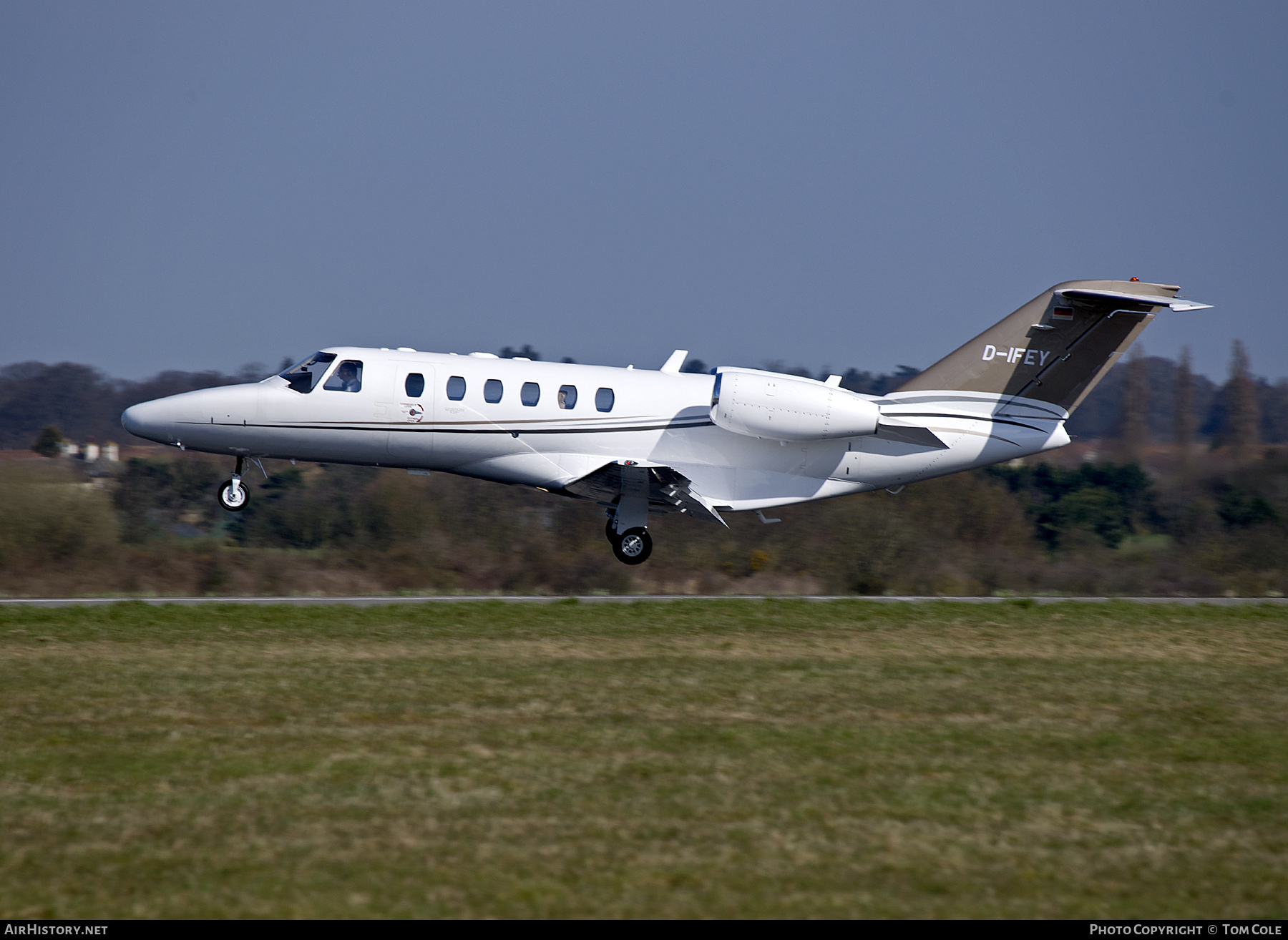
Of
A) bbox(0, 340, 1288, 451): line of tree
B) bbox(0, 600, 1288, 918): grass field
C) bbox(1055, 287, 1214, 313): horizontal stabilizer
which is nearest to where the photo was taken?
bbox(0, 600, 1288, 918): grass field

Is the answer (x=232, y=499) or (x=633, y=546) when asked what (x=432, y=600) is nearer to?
(x=633, y=546)

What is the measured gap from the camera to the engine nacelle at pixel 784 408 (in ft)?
57.2

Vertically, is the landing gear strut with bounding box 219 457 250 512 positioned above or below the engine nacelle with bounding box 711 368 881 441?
below

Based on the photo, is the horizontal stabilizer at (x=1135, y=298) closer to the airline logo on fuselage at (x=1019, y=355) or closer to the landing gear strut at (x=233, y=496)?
the airline logo on fuselage at (x=1019, y=355)

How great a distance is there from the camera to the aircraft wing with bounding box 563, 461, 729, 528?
17.5 metres

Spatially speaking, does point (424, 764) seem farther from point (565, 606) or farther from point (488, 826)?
point (565, 606)

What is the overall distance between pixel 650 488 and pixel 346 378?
4911mm

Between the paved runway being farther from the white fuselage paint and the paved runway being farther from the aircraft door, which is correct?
the aircraft door

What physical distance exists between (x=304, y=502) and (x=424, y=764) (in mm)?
23035

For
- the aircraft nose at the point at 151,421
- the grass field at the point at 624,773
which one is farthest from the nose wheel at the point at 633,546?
the aircraft nose at the point at 151,421

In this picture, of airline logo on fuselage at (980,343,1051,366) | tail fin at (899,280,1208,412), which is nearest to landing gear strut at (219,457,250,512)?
tail fin at (899,280,1208,412)

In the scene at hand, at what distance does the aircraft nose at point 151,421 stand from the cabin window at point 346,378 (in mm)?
2612

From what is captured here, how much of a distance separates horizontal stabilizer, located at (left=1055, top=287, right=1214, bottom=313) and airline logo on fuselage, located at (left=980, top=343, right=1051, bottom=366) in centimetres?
93
